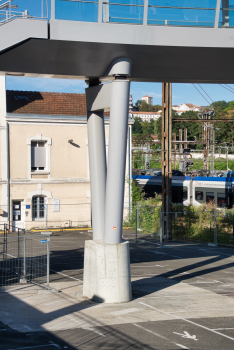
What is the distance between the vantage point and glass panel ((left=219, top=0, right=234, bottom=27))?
10.5 metres

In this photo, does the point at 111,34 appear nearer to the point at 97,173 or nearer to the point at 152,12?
the point at 152,12

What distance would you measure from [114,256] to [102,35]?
204 inches

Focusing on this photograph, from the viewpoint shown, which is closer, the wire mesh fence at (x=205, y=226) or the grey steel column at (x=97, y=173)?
the grey steel column at (x=97, y=173)

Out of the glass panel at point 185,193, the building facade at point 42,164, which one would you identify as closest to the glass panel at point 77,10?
the building facade at point 42,164

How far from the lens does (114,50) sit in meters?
10.5

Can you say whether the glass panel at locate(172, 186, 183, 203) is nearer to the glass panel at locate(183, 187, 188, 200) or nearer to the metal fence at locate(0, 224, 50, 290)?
the glass panel at locate(183, 187, 188, 200)

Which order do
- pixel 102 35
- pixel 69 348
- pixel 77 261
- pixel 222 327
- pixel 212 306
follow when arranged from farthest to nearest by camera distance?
pixel 77 261 < pixel 212 306 < pixel 102 35 < pixel 222 327 < pixel 69 348

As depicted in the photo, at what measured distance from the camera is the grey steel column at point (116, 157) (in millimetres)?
10656

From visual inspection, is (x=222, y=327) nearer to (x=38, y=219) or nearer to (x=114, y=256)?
(x=114, y=256)

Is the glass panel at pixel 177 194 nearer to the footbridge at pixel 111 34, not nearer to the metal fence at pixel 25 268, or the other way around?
the metal fence at pixel 25 268

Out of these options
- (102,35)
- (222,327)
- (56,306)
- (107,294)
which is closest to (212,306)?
(222,327)

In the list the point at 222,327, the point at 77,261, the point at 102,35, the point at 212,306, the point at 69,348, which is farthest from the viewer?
the point at 77,261

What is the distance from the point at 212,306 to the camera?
11.0 m

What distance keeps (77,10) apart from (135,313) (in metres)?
6.96
